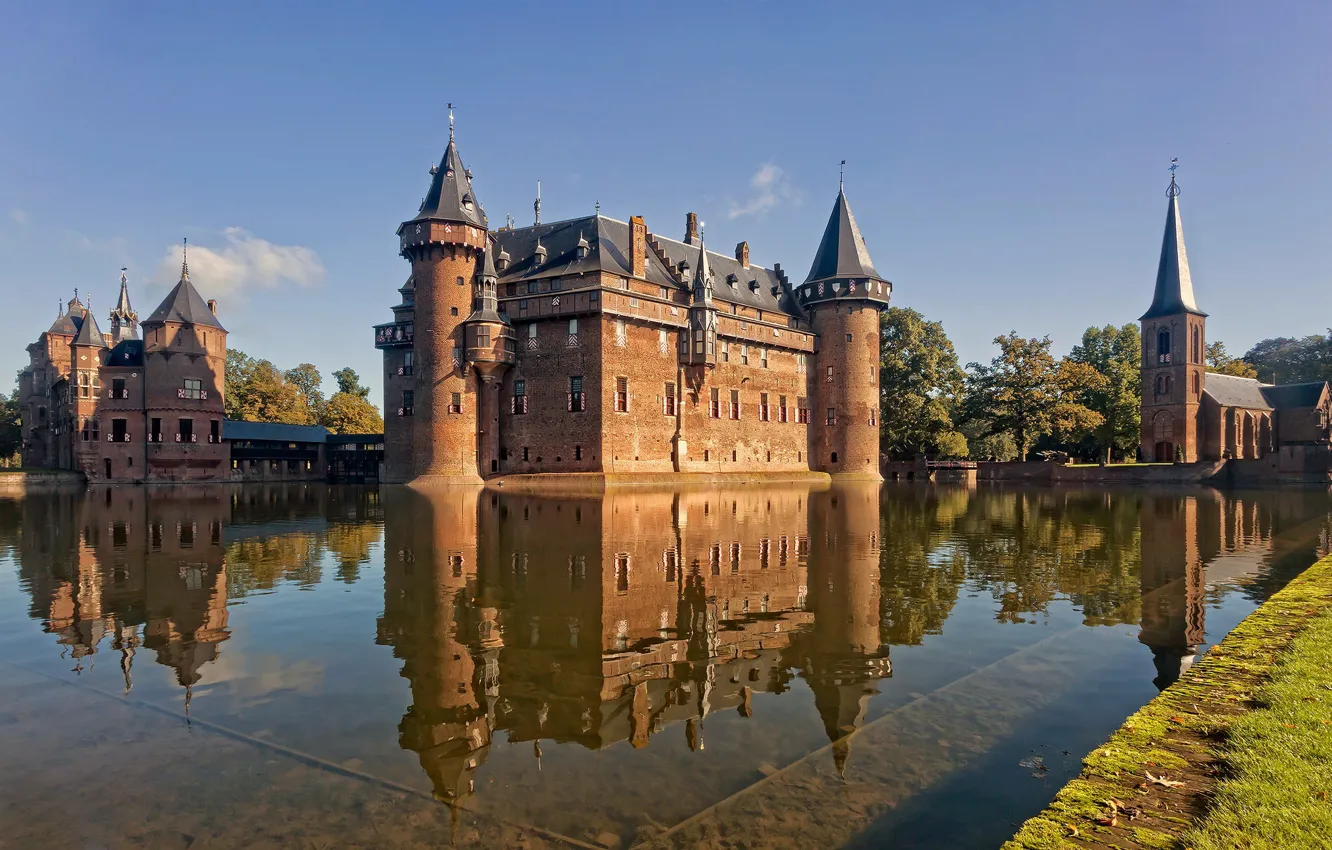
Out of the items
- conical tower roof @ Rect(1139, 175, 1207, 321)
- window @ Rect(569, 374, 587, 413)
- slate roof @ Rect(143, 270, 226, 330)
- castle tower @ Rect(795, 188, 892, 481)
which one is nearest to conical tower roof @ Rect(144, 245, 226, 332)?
slate roof @ Rect(143, 270, 226, 330)

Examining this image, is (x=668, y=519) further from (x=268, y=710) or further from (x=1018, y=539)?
(x=268, y=710)

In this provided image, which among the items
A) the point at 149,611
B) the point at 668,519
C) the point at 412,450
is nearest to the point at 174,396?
the point at 412,450

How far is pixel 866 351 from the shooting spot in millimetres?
61969

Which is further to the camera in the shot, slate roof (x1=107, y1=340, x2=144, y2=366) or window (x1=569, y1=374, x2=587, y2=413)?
slate roof (x1=107, y1=340, x2=144, y2=366)

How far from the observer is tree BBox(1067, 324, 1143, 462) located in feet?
237

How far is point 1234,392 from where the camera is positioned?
2785 inches

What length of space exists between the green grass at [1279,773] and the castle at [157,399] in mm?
65569

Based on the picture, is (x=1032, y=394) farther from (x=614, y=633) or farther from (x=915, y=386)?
(x=614, y=633)

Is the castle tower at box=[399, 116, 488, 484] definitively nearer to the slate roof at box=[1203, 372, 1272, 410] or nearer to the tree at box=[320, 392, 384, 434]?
the tree at box=[320, 392, 384, 434]

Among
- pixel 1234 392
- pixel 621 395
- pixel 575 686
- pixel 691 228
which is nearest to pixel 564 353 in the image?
pixel 621 395

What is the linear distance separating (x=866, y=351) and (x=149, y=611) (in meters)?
56.3

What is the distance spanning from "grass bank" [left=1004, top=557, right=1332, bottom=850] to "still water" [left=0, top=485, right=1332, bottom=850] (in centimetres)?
62

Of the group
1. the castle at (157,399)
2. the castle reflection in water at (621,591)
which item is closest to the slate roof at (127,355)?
the castle at (157,399)

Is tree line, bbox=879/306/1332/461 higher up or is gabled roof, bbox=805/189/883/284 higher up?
gabled roof, bbox=805/189/883/284
